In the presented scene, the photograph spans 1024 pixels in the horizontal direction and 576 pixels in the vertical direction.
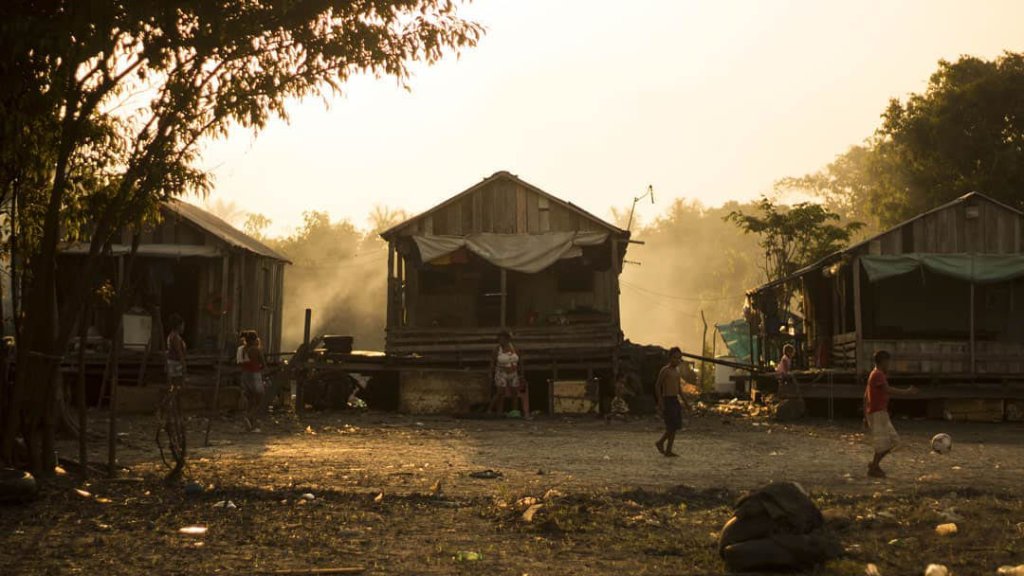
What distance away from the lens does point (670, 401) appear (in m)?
14.8

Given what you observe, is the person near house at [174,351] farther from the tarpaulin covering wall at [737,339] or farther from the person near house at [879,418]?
the tarpaulin covering wall at [737,339]

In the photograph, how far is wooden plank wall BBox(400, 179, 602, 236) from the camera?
26.4 metres

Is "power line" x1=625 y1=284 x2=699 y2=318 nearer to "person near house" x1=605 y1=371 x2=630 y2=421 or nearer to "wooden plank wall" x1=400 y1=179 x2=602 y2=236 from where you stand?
"wooden plank wall" x1=400 y1=179 x2=602 y2=236

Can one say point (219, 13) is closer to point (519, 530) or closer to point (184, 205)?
point (519, 530)

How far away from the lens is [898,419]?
23.1m

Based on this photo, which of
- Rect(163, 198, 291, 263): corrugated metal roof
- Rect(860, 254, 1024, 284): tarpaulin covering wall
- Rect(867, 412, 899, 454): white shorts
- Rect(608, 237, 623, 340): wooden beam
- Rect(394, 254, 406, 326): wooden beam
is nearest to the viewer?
Rect(867, 412, 899, 454): white shorts

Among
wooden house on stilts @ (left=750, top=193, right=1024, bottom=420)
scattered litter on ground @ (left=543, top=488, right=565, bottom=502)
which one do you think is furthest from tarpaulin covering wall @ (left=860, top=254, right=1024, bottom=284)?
scattered litter on ground @ (left=543, top=488, right=565, bottom=502)

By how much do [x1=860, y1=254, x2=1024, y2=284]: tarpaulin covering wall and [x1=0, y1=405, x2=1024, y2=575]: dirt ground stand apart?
723cm

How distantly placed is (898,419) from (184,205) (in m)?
18.0

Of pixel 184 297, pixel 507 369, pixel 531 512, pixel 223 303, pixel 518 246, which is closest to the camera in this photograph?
pixel 531 512

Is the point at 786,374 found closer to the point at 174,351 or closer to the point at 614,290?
the point at 614,290

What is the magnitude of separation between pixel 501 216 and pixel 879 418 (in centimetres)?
1486

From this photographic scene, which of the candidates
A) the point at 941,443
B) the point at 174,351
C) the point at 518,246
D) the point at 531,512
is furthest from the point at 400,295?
the point at 531,512

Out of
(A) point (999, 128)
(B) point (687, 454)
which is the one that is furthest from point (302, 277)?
(B) point (687, 454)
